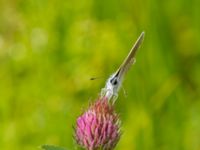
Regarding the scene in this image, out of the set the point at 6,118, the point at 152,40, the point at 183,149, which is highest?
the point at 152,40

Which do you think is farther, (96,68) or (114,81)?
(96,68)

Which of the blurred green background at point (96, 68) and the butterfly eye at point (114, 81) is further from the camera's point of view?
the blurred green background at point (96, 68)

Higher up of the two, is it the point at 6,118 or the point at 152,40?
the point at 152,40

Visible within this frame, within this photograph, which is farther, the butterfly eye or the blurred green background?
the blurred green background

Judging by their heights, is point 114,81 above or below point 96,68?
above

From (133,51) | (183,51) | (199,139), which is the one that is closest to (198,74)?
(183,51)

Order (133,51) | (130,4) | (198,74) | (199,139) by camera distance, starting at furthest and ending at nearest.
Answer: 1. (130,4)
2. (198,74)
3. (199,139)
4. (133,51)

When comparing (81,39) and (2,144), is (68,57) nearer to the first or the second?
(81,39)

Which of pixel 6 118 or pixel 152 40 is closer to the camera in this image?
pixel 6 118
